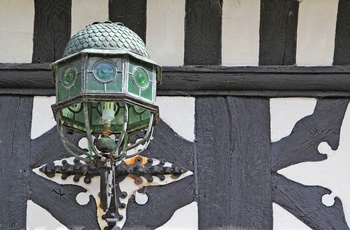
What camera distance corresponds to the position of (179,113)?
5.02 metres

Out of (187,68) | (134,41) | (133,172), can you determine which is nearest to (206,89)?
(187,68)

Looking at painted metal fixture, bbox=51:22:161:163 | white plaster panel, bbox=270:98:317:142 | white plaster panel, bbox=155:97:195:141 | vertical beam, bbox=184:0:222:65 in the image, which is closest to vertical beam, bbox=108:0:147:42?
vertical beam, bbox=184:0:222:65

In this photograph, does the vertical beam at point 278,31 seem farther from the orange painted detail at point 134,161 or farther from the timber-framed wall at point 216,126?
the orange painted detail at point 134,161

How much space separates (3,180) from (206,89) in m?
0.84

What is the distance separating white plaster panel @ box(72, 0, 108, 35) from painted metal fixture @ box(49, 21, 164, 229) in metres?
0.70

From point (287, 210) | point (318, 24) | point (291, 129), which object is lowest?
point (287, 210)

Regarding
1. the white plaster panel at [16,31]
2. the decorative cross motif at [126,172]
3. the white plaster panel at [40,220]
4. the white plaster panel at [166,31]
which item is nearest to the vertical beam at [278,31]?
the white plaster panel at [166,31]

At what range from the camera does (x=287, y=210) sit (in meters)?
4.89

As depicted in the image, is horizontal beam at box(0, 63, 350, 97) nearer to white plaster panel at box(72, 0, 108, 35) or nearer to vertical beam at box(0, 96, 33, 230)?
vertical beam at box(0, 96, 33, 230)

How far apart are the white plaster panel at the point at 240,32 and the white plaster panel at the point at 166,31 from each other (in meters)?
0.17

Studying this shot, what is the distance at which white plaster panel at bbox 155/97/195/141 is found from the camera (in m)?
4.99

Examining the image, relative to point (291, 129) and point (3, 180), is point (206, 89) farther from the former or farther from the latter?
point (3, 180)

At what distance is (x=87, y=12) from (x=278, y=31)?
75 cm

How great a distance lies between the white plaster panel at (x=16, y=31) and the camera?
16.7 ft
